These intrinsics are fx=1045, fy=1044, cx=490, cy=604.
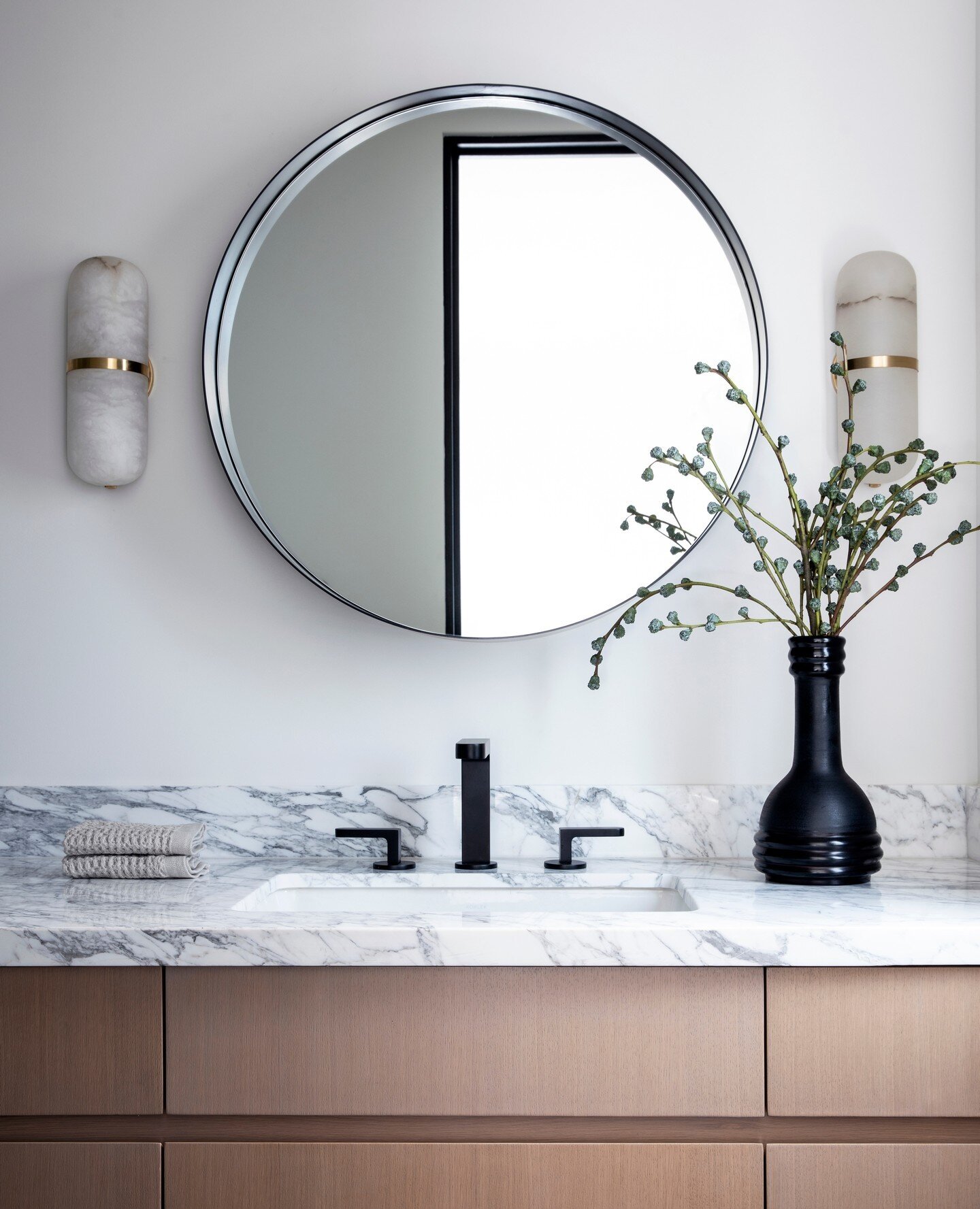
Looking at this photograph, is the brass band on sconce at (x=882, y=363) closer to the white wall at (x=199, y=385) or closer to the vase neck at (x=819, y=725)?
the white wall at (x=199, y=385)

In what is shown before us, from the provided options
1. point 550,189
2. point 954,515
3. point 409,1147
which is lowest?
point 409,1147

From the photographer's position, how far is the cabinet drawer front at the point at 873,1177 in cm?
108

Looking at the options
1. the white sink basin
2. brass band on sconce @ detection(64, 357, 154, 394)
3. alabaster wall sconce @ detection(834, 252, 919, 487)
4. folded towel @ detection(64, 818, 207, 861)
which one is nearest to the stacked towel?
folded towel @ detection(64, 818, 207, 861)

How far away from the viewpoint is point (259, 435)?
161 cm

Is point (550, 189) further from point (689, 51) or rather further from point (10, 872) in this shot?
point (10, 872)

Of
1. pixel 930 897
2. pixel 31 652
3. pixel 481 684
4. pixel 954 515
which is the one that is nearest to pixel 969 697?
pixel 954 515

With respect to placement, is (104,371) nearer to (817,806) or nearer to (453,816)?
(453,816)

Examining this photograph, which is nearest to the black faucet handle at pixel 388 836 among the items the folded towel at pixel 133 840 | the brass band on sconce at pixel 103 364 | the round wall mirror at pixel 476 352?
the folded towel at pixel 133 840

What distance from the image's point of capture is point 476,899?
57.3 inches

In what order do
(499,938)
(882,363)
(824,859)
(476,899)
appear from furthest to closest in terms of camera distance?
(882,363)
(476,899)
(824,859)
(499,938)

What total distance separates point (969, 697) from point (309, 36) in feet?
4.83

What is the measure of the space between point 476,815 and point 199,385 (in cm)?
80

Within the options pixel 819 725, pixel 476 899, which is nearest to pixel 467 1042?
pixel 476 899

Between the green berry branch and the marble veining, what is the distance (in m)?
0.23
